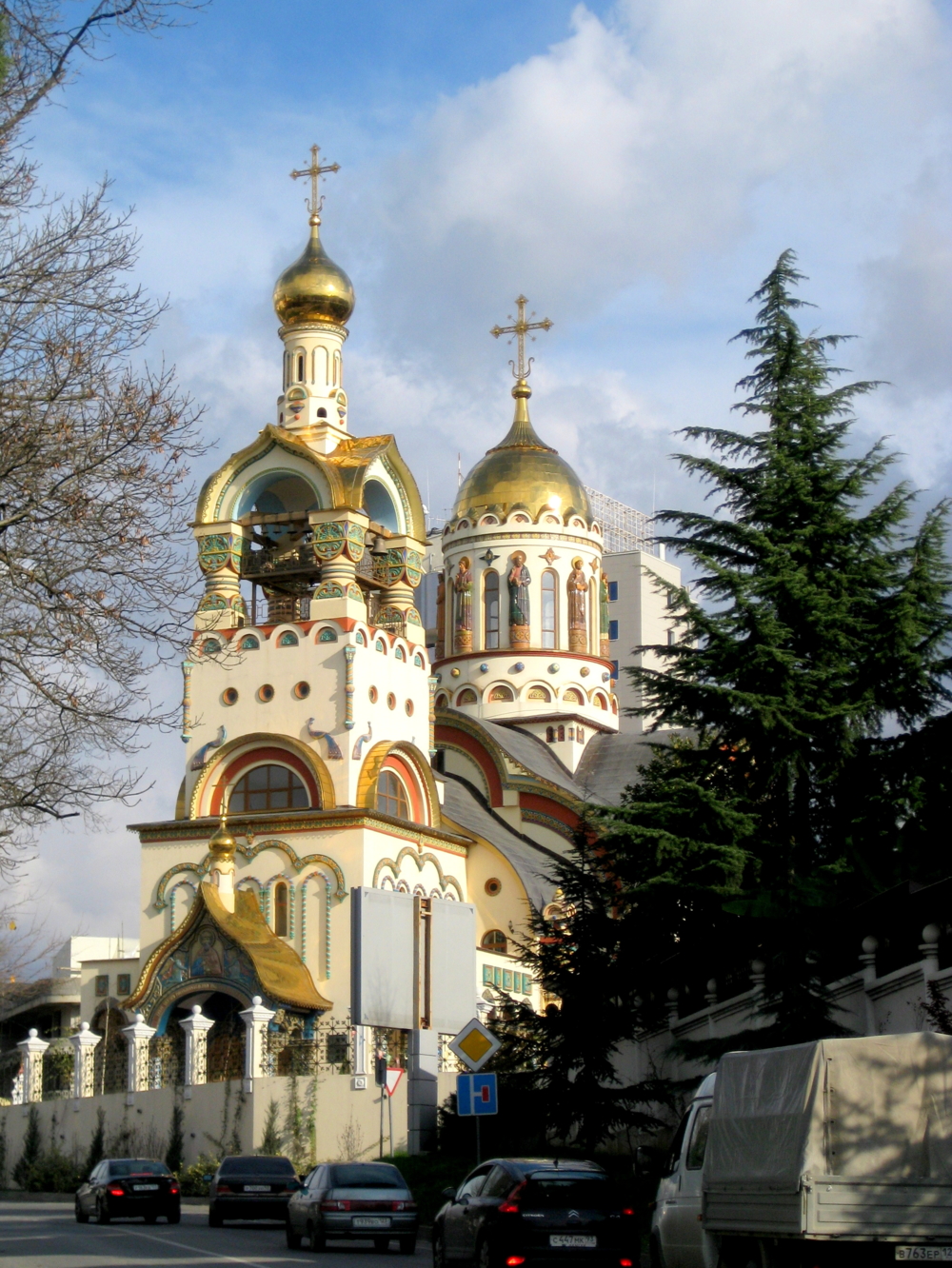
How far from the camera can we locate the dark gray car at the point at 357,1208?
18172 mm

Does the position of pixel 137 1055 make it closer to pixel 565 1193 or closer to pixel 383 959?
pixel 383 959

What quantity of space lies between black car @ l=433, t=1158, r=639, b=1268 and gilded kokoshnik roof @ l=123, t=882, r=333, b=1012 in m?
19.1

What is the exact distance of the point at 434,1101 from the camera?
26875 mm

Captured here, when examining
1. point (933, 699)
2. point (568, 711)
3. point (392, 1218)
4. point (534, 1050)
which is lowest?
point (392, 1218)

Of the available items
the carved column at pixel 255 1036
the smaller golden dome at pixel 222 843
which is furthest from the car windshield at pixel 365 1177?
the smaller golden dome at pixel 222 843

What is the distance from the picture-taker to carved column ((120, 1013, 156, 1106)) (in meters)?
32.9

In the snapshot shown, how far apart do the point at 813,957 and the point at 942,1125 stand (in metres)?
8.72

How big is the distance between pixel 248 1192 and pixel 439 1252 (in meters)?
7.96

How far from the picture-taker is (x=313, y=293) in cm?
3994

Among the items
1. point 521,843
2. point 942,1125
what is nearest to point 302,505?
point 521,843

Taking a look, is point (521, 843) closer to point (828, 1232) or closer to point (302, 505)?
point (302, 505)

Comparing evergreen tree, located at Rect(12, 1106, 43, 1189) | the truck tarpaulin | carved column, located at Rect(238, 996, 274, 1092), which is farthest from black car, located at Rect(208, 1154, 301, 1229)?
the truck tarpaulin

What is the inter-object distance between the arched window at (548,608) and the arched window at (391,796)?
34.0 feet

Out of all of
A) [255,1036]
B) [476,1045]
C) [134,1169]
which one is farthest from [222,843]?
[476,1045]
